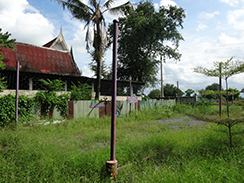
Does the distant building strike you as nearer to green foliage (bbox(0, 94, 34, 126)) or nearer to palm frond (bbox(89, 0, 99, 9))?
green foliage (bbox(0, 94, 34, 126))

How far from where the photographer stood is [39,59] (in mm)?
12852

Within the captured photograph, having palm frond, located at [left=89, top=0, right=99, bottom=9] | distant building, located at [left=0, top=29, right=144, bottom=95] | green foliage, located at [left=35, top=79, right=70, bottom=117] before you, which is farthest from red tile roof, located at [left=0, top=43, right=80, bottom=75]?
palm frond, located at [left=89, top=0, right=99, bottom=9]

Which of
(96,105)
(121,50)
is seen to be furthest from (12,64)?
(121,50)

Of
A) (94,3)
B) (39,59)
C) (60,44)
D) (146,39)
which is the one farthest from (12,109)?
(146,39)

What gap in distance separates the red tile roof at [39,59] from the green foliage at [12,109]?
410 cm

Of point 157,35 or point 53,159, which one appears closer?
point 53,159

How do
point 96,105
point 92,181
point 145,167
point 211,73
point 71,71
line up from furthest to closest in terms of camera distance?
point 71,71
point 96,105
point 211,73
point 145,167
point 92,181

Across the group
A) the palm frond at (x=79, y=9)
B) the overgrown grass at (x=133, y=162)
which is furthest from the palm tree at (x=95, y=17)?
the overgrown grass at (x=133, y=162)

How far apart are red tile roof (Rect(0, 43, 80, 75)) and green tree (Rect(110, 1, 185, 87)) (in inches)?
382

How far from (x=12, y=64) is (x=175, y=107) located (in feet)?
42.1

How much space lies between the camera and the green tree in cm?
2129

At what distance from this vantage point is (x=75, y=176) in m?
3.14

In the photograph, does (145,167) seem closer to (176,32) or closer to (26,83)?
(26,83)

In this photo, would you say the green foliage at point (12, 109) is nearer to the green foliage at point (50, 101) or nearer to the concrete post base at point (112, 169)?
the green foliage at point (50, 101)
